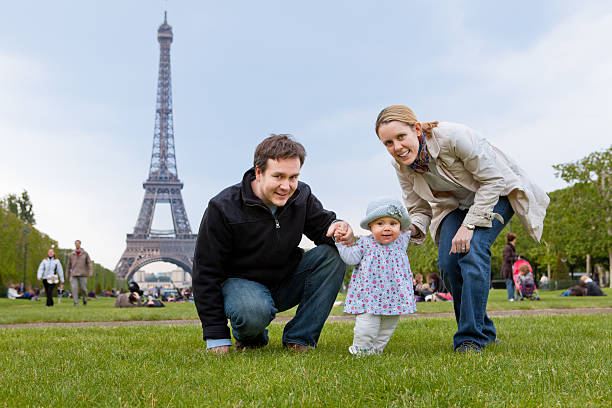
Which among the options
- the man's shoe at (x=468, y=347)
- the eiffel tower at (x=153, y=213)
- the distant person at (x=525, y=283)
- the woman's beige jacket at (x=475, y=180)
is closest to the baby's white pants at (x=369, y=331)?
the man's shoe at (x=468, y=347)

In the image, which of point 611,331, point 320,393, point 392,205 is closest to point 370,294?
point 392,205

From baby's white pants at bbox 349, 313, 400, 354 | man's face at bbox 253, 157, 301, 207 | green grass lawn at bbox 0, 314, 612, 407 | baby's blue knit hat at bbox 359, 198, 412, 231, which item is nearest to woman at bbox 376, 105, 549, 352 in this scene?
baby's blue knit hat at bbox 359, 198, 412, 231

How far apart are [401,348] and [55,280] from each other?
13.1 metres

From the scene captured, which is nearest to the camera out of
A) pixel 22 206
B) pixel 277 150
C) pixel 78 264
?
pixel 277 150

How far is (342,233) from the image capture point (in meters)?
3.73

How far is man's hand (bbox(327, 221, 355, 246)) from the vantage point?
12.2 feet

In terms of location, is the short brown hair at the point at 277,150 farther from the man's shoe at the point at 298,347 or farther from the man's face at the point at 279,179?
the man's shoe at the point at 298,347

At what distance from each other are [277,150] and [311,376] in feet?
4.53

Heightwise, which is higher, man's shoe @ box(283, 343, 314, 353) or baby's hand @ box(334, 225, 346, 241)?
baby's hand @ box(334, 225, 346, 241)

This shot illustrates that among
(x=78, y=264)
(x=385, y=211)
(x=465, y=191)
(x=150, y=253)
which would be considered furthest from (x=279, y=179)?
(x=150, y=253)

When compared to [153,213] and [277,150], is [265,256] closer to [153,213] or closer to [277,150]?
[277,150]

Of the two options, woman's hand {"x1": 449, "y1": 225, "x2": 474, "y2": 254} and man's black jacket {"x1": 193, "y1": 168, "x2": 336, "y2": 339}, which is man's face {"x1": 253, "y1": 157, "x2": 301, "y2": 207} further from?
woman's hand {"x1": 449, "y1": 225, "x2": 474, "y2": 254}

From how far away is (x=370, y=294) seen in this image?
359 centimetres

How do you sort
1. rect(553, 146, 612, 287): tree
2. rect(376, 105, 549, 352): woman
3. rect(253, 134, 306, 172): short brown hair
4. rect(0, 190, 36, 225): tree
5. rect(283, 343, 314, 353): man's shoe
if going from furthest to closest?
rect(0, 190, 36, 225): tree
rect(553, 146, 612, 287): tree
rect(283, 343, 314, 353): man's shoe
rect(376, 105, 549, 352): woman
rect(253, 134, 306, 172): short brown hair
